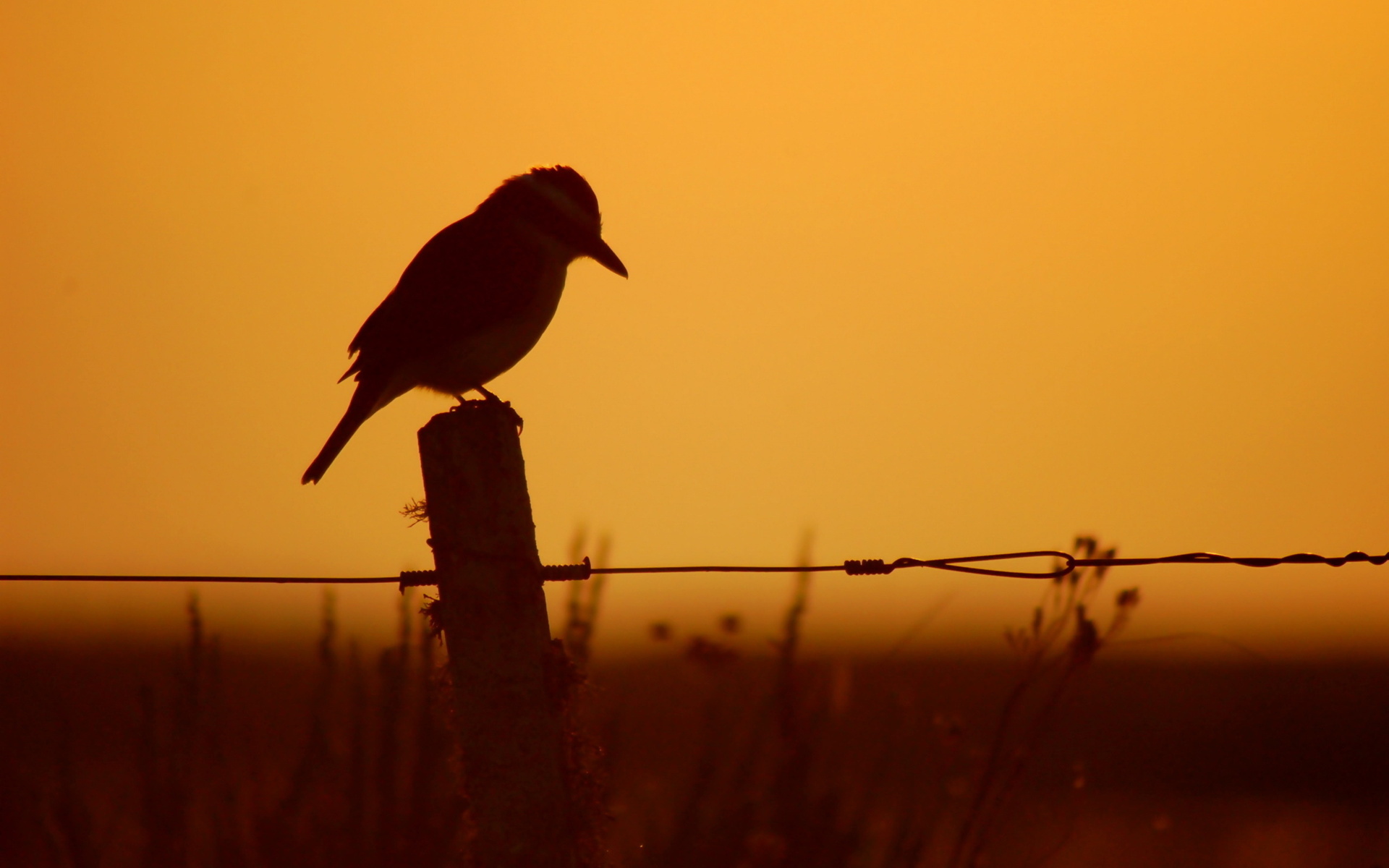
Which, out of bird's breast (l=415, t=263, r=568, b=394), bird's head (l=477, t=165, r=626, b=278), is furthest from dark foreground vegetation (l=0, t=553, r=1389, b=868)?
bird's head (l=477, t=165, r=626, b=278)

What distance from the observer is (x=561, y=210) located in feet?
23.1

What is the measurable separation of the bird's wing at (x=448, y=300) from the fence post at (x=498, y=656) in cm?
272

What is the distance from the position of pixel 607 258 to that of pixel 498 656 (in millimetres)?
3618

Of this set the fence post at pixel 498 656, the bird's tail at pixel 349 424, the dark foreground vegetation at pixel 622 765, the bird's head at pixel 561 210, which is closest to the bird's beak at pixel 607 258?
the bird's head at pixel 561 210

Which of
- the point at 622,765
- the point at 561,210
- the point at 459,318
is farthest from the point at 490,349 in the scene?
the point at 622,765

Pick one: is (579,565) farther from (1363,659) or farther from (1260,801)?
(1363,659)

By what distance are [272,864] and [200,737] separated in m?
0.42

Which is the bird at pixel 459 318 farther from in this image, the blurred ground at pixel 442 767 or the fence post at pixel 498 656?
the fence post at pixel 498 656

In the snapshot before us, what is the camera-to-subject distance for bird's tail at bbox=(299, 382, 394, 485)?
19.8ft

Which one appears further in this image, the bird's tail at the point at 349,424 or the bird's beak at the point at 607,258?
the bird's beak at the point at 607,258

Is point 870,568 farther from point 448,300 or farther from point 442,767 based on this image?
point 448,300

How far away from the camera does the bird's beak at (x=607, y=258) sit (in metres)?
7.02

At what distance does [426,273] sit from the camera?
6.64 metres

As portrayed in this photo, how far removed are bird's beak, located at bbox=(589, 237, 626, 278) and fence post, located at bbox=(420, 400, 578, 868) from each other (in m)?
3.36
